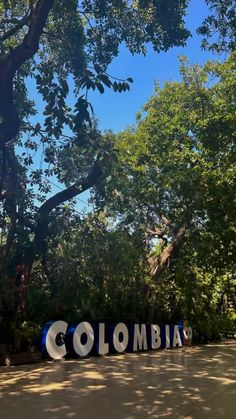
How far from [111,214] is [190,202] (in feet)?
16.6

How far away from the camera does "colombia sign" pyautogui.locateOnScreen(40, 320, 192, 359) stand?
9.66 metres

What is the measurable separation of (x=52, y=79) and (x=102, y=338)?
6433mm

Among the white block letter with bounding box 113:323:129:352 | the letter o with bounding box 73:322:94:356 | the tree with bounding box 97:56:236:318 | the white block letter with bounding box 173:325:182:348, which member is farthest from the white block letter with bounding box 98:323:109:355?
the white block letter with bounding box 173:325:182:348

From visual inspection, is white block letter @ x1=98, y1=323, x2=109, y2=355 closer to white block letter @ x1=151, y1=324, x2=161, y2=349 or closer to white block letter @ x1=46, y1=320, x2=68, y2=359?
Result: white block letter @ x1=46, y1=320, x2=68, y2=359

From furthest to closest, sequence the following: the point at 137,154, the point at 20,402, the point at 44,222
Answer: the point at 137,154, the point at 44,222, the point at 20,402

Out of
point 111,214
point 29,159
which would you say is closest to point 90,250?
point 29,159

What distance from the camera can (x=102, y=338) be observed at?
36.4ft

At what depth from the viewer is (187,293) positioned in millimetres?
16250

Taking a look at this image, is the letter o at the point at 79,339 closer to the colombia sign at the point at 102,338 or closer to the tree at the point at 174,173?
the colombia sign at the point at 102,338

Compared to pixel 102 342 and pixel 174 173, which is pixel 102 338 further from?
pixel 174 173

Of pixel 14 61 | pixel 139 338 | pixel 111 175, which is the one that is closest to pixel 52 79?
pixel 14 61

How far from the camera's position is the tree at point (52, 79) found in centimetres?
800

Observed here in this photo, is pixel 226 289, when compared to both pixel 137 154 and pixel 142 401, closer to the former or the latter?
pixel 137 154

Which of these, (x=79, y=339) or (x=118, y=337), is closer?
(x=79, y=339)
